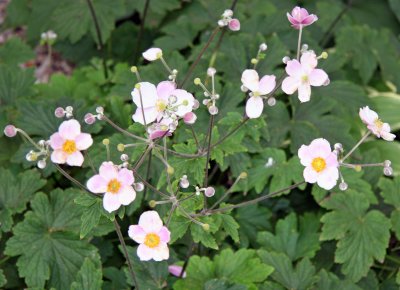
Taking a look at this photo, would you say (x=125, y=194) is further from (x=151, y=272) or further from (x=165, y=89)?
(x=151, y=272)

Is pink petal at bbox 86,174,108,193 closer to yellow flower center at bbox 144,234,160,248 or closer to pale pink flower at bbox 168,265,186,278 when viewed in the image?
yellow flower center at bbox 144,234,160,248

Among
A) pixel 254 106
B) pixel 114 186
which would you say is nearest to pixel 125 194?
pixel 114 186

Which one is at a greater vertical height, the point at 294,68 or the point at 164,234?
the point at 294,68

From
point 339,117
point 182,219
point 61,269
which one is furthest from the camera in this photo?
point 339,117

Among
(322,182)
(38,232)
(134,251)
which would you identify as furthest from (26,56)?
(322,182)

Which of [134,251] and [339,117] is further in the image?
[339,117]

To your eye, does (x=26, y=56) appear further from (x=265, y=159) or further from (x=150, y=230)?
(x=150, y=230)
